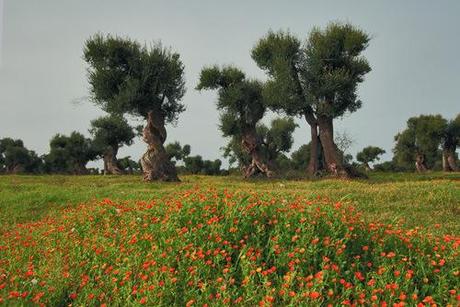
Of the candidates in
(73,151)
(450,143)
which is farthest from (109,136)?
(450,143)

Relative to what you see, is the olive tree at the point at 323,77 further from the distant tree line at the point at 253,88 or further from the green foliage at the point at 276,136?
the green foliage at the point at 276,136

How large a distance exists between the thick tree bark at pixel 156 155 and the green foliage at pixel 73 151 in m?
31.3

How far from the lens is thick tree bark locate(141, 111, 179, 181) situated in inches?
1492

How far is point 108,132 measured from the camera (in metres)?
64.6

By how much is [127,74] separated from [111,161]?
28685 mm

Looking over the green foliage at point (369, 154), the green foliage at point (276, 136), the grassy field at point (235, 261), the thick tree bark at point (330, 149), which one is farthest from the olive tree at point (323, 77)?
the green foliage at point (369, 154)

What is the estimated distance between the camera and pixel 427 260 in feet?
27.5

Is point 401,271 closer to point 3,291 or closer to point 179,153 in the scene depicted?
point 3,291

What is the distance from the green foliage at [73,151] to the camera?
70250 mm

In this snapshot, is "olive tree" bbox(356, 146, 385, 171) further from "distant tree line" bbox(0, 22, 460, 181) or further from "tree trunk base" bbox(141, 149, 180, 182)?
"tree trunk base" bbox(141, 149, 180, 182)

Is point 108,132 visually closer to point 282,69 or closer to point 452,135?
point 282,69

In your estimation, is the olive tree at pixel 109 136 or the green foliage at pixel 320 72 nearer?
the green foliage at pixel 320 72

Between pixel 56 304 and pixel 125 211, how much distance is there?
582 cm

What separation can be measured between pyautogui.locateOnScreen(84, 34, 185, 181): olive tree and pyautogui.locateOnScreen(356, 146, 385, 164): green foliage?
200 ft
